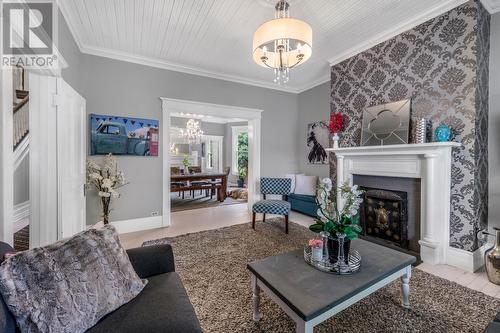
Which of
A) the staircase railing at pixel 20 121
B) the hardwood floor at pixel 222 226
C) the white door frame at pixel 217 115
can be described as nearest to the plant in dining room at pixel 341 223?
the hardwood floor at pixel 222 226

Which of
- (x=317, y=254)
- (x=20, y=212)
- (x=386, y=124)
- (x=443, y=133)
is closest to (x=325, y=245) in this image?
(x=317, y=254)

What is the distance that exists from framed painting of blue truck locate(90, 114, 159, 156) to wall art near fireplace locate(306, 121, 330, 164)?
3196mm

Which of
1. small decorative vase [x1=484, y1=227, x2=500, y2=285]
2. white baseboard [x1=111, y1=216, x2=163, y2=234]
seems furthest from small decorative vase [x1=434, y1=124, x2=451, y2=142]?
white baseboard [x1=111, y1=216, x2=163, y2=234]

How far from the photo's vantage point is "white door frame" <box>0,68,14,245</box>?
1.40 meters

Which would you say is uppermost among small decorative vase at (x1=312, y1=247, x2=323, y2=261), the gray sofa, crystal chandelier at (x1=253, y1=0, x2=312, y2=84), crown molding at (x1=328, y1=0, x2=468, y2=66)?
crown molding at (x1=328, y1=0, x2=468, y2=66)

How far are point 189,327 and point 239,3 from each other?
2852 mm

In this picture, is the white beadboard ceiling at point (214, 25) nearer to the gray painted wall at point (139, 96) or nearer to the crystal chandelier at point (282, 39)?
the gray painted wall at point (139, 96)

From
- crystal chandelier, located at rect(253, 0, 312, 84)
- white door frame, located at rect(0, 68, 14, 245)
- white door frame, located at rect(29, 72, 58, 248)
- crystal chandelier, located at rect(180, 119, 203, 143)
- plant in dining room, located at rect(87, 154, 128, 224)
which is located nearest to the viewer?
white door frame, located at rect(0, 68, 14, 245)

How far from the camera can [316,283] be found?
1.35m

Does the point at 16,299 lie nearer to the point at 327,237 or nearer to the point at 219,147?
the point at 327,237

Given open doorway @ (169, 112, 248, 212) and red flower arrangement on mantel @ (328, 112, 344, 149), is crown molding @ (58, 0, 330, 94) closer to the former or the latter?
red flower arrangement on mantel @ (328, 112, 344, 149)

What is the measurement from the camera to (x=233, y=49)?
132 inches

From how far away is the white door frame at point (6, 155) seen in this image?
140 cm

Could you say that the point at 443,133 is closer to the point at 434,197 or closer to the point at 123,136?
the point at 434,197
